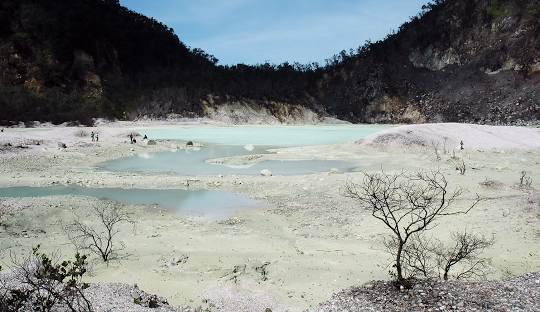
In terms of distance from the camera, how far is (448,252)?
394 inches

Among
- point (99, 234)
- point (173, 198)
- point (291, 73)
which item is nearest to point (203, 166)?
point (173, 198)

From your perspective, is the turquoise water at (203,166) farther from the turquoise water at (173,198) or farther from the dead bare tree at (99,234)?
the dead bare tree at (99,234)

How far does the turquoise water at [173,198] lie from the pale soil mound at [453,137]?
17089 millimetres

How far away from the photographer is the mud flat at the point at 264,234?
9.02 metres

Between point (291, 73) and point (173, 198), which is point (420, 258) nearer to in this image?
point (173, 198)

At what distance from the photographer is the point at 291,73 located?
11150 centimetres

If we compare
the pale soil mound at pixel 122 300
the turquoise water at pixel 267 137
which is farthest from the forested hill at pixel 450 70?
the pale soil mound at pixel 122 300

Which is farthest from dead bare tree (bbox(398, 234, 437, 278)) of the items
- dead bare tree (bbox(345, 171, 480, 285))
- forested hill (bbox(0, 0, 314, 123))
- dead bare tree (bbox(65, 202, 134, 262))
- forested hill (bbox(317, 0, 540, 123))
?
forested hill (bbox(317, 0, 540, 123))

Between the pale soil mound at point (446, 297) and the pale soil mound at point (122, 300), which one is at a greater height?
the pale soil mound at point (446, 297)

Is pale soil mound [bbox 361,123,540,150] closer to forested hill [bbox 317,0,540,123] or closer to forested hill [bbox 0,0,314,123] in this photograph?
A: forested hill [bbox 317,0,540,123]

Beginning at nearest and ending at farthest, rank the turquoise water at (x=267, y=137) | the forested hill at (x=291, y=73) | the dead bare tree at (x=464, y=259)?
the dead bare tree at (x=464, y=259), the turquoise water at (x=267, y=137), the forested hill at (x=291, y=73)

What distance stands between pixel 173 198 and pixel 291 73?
97.3 meters

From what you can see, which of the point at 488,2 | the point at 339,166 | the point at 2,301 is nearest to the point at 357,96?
the point at 488,2

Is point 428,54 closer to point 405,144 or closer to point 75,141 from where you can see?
point 405,144
